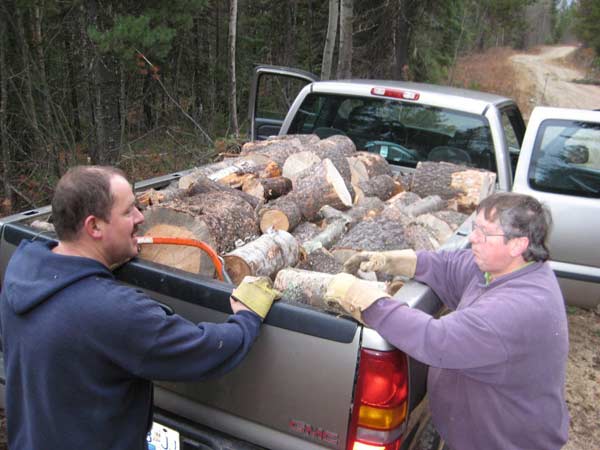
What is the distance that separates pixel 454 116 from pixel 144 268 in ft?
9.96

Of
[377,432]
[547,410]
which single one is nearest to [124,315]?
[377,432]

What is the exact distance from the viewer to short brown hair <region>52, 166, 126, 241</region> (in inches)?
64.1

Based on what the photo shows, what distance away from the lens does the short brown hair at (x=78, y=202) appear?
5.34 ft

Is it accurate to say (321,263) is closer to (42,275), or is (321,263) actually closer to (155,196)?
(155,196)

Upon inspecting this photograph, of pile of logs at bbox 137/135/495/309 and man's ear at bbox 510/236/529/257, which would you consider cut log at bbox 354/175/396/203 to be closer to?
pile of logs at bbox 137/135/495/309

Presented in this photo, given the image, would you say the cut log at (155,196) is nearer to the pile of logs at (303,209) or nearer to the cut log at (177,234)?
the pile of logs at (303,209)

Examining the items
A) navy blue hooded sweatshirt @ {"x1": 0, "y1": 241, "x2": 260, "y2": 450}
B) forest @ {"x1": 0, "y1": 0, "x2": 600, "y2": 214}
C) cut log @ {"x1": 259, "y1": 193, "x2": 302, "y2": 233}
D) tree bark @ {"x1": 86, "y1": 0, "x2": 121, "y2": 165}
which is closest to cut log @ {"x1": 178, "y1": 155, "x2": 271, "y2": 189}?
cut log @ {"x1": 259, "y1": 193, "x2": 302, "y2": 233}

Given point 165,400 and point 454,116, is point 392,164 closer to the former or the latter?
point 454,116

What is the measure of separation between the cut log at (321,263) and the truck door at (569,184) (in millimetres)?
2229

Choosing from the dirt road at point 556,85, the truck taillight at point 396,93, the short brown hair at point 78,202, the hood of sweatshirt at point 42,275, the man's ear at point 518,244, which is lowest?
the dirt road at point 556,85

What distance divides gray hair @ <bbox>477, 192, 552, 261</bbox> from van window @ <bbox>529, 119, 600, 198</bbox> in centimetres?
248

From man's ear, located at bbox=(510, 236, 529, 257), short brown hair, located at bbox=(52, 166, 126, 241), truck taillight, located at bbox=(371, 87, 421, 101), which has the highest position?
truck taillight, located at bbox=(371, 87, 421, 101)

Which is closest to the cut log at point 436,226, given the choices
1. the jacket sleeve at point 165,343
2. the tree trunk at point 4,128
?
the jacket sleeve at point 165,343

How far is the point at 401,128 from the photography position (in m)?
4.58
